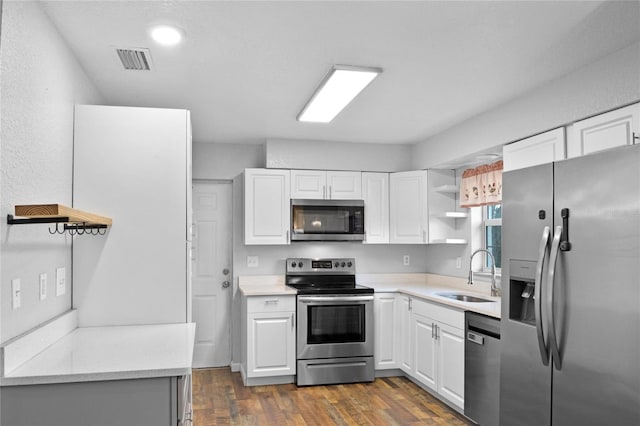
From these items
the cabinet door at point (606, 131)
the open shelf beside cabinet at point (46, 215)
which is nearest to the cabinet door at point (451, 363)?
the cabinet door at point (606, 131)

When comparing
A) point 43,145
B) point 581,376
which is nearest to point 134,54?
point 43,145

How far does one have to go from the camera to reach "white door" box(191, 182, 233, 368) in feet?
17.3

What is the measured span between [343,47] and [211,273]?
3.34m

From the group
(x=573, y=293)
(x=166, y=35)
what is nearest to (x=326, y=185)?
(x=166, y=35)

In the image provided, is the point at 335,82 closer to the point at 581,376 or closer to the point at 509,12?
the point at 509,12

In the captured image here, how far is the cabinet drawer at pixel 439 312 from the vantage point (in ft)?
12.3

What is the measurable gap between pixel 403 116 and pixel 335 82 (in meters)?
A: 1.20

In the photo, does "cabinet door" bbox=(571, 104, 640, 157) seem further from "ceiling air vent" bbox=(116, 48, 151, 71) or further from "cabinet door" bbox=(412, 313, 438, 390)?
"ceiling air vent" bbox=(116, 48, 151, 71)

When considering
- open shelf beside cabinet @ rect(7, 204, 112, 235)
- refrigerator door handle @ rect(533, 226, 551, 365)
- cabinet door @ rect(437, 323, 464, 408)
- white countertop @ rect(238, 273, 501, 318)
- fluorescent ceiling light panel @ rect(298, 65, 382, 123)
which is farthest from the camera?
white countertop @ rect(238, 273, 501, 318)

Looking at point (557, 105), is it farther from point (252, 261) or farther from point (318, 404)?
point (252, 261)

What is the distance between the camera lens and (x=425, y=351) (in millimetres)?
4312

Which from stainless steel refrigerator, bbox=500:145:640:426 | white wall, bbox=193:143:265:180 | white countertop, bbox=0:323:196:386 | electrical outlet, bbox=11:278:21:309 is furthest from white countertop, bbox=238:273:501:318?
electrical outlet, bbox=11:278:21:309

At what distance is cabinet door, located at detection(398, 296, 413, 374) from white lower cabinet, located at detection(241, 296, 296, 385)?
1.03 m

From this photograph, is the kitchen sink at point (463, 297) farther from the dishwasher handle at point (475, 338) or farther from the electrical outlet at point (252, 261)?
the electrical outlet at point (252, 261)
